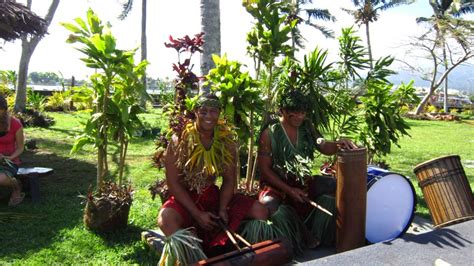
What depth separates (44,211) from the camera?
4.52m

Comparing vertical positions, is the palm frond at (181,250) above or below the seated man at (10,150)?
below

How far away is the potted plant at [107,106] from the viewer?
341 centimetres

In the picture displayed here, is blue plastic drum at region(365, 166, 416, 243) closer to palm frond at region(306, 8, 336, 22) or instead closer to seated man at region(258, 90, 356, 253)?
seated man at region(258, 90, 356, 253)

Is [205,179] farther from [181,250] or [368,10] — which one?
[368,10]

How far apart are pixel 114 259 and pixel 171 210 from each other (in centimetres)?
80

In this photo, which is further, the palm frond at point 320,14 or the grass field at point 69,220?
the palm frond at point 320,14

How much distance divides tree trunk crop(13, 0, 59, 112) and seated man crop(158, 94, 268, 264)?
1070 cm

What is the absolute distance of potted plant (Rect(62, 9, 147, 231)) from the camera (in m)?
3.41

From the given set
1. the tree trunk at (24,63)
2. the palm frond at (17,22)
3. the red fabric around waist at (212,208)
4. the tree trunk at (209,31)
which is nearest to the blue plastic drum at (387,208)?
the red fabric around waist at (212,208)

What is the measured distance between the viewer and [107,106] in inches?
143

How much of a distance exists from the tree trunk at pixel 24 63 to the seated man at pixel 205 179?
10.7 metres

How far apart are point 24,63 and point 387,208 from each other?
40.3ft

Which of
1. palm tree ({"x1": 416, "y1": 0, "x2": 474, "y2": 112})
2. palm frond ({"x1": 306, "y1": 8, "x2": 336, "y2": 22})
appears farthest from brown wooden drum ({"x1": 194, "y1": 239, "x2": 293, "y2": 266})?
palm frond ({"x1": 306, "y1": 8, "x2": 336, "y2": 22})

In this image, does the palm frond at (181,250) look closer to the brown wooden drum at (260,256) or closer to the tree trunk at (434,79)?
the brown wooden drum at (260,256)
